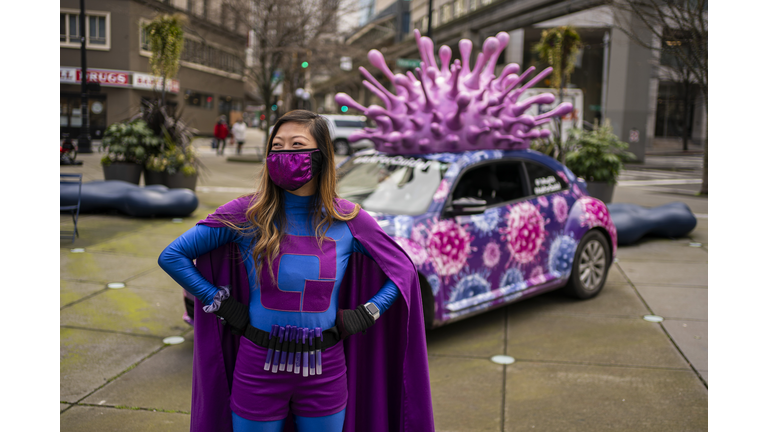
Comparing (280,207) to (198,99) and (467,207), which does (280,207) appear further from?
(198,99)

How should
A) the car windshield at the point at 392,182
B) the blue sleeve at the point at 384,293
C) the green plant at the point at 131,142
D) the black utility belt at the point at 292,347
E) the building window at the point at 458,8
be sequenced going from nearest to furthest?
the black utility belt at the point at 292,347, the blue sleeve at the point at 384,293, the car windshield at the point at 392,182, the green plant at the point at 131,142, the building window at the point at 458,8

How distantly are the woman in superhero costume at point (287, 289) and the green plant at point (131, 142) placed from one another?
1078 centimetres

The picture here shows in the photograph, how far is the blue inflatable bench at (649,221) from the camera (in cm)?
940

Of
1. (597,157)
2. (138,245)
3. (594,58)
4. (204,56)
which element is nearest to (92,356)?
(138,245)

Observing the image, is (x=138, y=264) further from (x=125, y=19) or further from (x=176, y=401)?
(x=125, y=19)

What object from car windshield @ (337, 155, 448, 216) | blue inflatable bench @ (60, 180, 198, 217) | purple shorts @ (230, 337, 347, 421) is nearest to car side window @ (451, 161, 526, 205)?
car windshield @ (337, 155, 448, 216)

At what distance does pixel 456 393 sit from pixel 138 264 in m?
4.62

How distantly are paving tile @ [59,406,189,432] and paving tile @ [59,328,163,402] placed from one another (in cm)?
24

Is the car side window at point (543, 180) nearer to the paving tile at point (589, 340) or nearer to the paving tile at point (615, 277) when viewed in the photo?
the paving tile at point (589, 340)

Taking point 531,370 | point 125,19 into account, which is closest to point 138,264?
point 531,370

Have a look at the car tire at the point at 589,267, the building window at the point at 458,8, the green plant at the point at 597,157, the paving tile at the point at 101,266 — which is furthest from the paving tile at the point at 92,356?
the building window at the point at 458,8

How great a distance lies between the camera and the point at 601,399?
417 centimetres

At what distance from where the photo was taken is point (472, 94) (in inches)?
223
